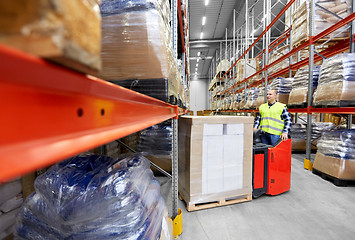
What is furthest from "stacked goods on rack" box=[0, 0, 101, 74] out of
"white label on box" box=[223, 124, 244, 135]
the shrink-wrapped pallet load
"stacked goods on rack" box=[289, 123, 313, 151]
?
the shrink-wrapped pallet load

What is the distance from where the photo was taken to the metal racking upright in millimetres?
250

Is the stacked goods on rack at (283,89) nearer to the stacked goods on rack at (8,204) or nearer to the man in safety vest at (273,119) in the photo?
the man in safety vest at (273,119)

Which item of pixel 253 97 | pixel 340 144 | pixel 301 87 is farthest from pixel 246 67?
pixel 340 144

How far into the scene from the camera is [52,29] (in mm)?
230

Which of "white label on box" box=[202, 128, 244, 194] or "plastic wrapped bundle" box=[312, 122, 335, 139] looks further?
"plastic wrapped bundle" box=[312, 122, 335, 139]

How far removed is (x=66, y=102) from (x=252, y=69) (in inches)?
435

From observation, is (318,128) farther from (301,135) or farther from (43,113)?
(43,113)

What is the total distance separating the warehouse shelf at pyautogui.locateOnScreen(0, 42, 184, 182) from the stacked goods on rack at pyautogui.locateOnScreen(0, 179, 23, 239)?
1671 millimetres

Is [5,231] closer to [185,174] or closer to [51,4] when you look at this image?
[185,174]

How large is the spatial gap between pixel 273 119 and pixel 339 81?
1.39 meters

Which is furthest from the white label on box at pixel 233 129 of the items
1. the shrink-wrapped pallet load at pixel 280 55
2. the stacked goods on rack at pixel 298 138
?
the shrink-wrapped pallet load at pixel 280 55

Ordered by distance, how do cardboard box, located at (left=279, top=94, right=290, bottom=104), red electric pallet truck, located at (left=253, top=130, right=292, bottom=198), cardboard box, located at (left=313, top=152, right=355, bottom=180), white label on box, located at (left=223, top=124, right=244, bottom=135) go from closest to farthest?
white label on box, located at (left=223, top=124, right=244, bottom=135)
red electric pallet truck, located at (left=253, top=130, right=292, bottom=198)
cardboard box, located at (left=313, top=152, right=355, bottom=180)
cardboard box, located at (left=279, top=94, right=290, bottom=104)

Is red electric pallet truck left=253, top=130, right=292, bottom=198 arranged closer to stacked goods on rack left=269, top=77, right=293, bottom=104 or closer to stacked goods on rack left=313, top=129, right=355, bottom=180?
stacked goods on rack left=313, top=129, right=355, bottom=180

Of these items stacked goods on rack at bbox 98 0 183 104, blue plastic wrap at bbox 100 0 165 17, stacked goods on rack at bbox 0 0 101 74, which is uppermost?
blue plastic wrap at bbox 100 0 165 17
